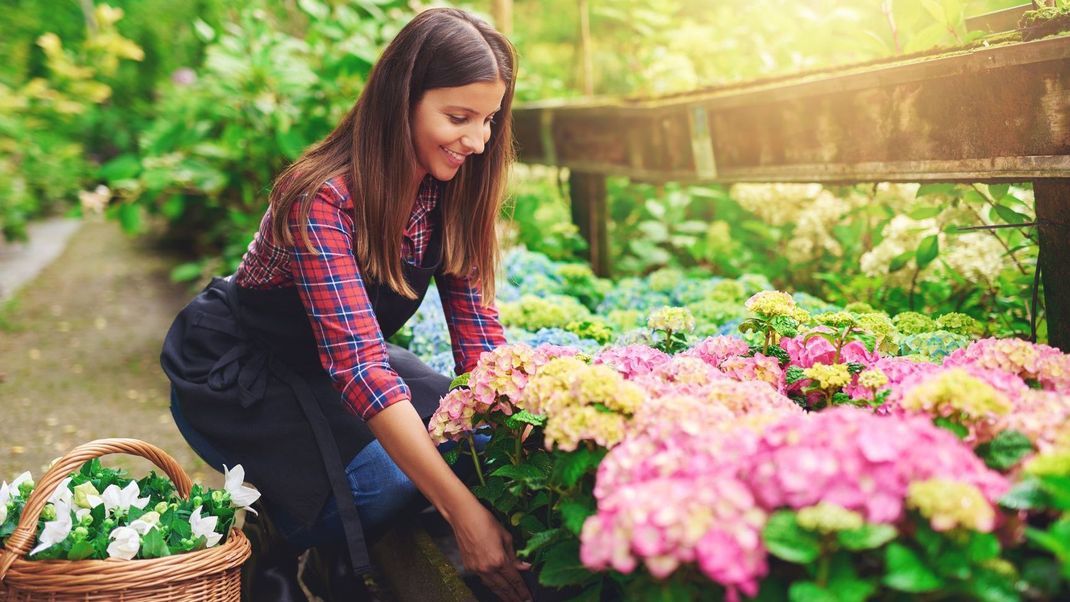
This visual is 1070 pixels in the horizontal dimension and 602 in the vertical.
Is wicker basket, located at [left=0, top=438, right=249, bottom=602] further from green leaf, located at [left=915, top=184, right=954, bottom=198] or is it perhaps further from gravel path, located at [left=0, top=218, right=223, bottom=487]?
green leaf, located at [left=915, top=184, right=954, bottom=198]

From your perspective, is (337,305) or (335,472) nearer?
(337,305)

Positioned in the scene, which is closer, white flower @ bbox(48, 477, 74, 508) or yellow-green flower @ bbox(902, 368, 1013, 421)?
yellow-green flower @ bbox(902, 368, 1013, 421)

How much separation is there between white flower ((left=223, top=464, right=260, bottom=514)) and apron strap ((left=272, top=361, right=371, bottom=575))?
0.56ft

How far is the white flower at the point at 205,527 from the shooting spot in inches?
66.0

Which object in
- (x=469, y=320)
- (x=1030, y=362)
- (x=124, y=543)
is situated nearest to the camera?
(x=1030, y=362)

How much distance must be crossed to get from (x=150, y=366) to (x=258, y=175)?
1168 millimetres

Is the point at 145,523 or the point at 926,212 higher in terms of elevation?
the point at 926,212

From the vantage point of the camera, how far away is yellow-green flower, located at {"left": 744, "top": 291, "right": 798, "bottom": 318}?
5.59 feet

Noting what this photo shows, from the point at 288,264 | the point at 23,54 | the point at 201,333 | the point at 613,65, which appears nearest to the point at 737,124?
the point at 288,264

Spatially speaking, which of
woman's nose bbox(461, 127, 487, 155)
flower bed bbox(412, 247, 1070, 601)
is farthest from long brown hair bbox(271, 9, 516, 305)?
flower bed bbox(412, 247, 1070, 601)

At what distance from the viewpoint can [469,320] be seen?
2.17 meters

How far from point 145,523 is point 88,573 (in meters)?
0.14

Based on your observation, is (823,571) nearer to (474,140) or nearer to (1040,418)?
(1040,418)

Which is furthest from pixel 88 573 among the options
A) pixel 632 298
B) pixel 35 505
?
pixel 632 298
